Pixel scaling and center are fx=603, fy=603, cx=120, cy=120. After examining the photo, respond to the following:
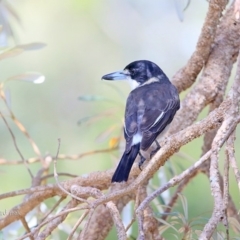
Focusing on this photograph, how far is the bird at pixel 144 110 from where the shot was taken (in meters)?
2.46

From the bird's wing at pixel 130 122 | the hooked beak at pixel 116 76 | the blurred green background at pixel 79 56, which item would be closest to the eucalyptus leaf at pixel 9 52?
the bird's wing at pixel 130 122

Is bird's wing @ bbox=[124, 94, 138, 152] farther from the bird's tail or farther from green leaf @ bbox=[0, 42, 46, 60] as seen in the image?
green leaf @ bbox=[0, 42, 46, 60]

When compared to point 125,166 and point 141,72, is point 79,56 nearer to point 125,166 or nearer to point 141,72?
point 141,72

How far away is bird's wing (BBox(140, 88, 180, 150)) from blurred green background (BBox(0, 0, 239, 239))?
253 centimetres

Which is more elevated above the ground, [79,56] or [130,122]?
[130,122]

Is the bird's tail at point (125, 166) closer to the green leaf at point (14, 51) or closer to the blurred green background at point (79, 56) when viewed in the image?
the green leaf at point (14, 51)

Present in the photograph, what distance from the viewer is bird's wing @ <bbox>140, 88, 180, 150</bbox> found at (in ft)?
8.59

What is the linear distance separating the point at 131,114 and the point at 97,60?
12.6ft

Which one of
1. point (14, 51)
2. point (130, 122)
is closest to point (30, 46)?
point (14, 51)

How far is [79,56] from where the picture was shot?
22.6 feet

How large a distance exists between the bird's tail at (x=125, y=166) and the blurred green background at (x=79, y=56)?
2992mm

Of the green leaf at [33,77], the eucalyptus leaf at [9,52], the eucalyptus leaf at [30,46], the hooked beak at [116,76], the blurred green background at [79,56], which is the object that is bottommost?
the blurred green background at [79,56]

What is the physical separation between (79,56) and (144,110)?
411 centimetres

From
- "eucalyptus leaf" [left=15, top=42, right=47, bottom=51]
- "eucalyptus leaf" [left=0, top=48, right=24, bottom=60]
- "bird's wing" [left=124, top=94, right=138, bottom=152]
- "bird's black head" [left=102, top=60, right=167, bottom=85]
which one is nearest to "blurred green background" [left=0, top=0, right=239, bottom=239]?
"bird's black head" [left=102, top=60, right=167, bottom=85]
